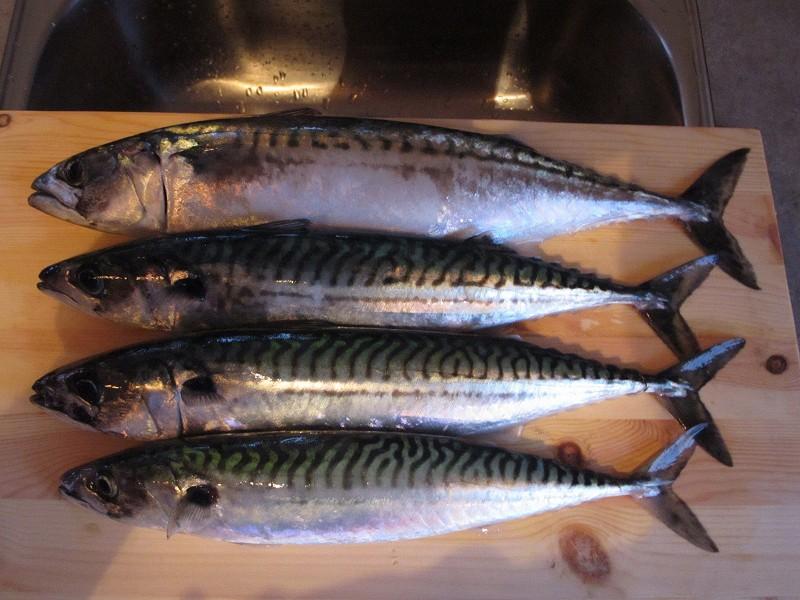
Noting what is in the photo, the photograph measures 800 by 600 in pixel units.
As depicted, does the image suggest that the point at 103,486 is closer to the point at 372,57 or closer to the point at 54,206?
the point at 54,206

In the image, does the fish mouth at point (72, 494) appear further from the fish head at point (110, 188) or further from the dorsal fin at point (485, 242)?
the dorsal fin at point (485, 242)

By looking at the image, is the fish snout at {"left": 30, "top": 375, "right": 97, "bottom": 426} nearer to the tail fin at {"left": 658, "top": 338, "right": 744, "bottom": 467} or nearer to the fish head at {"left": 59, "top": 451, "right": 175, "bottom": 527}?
the fish head at {"left": 59, "top": 451, "right": 175, "bottom": 527}

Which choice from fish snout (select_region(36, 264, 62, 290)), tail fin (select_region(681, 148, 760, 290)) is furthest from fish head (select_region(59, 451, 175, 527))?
tail fin (select_region(681, 148, 760, 290))

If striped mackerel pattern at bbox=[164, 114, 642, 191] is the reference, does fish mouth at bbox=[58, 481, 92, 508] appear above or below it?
below

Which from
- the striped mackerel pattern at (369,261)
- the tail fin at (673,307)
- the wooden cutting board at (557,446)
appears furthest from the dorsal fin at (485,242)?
the tail fin at (673,307)

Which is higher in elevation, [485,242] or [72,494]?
[485,242]

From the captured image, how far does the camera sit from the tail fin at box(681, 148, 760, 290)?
2.23m

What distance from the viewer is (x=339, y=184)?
207cm

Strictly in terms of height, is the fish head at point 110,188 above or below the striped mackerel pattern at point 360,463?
above

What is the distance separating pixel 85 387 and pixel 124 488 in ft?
1.05

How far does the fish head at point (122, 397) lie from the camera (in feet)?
6.13

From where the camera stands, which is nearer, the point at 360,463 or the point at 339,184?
the point at 360,463

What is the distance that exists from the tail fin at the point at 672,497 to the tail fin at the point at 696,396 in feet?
0.28

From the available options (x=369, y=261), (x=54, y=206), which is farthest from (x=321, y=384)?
(x=54, y=206)
